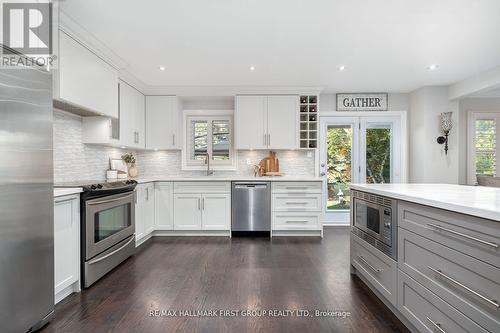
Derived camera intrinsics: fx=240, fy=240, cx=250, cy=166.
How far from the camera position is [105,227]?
2.45m

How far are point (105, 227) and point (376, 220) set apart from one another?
2582 millimetres

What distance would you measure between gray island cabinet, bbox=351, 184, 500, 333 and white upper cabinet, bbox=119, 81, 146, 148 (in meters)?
3.32

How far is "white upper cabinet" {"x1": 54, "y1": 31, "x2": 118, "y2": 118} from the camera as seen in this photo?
2.21 metres

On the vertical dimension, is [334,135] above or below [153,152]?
above

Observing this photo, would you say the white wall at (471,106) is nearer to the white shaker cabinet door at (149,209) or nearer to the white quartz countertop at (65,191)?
the white shaker cabinet door at (149,209)

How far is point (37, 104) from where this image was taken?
1.58 meters

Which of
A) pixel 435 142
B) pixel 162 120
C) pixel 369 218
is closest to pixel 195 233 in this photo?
pixel 162 120

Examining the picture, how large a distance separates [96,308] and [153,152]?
300 centimetres

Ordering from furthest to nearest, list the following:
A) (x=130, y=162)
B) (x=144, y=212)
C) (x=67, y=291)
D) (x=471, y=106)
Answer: (x=471, y=106) → (x=130, y=162) → (x=144, y=212) → (x=67, y=291)

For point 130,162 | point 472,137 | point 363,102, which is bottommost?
point 130,162

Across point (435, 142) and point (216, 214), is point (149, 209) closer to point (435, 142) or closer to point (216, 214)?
point (216, 214)

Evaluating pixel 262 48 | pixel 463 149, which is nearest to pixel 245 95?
pixel 262 48

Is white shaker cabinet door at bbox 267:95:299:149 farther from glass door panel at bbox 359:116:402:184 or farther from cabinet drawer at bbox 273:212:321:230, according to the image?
glass door panel at bbox 359:116:402:184

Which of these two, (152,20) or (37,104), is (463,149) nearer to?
(152,20)
